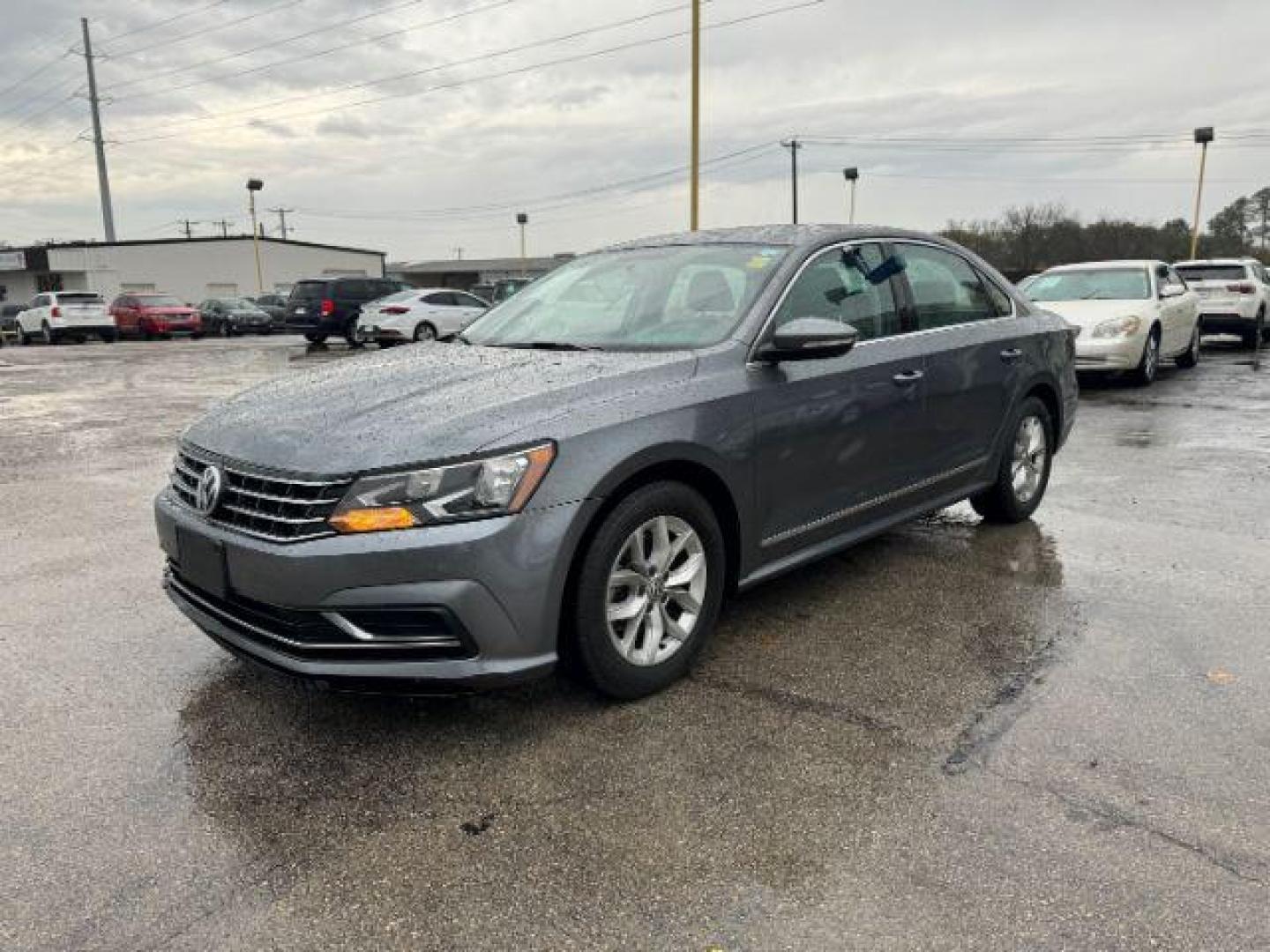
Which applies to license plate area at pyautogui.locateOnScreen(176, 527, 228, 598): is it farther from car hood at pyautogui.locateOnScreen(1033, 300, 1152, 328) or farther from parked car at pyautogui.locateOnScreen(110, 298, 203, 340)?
parked car at pyautogui.locateOnScreen(110, 298, 203, 340)

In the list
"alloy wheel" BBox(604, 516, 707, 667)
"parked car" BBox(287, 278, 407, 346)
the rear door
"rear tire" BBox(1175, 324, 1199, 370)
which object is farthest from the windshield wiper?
"parked car" BBox(287, 278, 407, 346)

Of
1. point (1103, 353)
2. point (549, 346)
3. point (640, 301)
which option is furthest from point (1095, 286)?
point (549, 346)

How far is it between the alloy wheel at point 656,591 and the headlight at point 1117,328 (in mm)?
9701

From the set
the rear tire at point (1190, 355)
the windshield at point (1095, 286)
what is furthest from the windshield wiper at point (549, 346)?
the rear tire at point (1190, 355)

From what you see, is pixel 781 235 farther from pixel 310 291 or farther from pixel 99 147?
pixel 99 147

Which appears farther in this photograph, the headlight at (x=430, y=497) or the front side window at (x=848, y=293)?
the front side window at (x=848, y=293)

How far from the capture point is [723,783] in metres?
2.81

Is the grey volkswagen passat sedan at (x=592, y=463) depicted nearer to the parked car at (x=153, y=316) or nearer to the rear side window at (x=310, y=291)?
the rear side window at (x=310, y=291)

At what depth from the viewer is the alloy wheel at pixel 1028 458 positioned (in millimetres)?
5371

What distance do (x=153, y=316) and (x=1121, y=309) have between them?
29.8 metres

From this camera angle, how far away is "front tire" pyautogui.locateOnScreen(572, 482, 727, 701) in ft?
9.98

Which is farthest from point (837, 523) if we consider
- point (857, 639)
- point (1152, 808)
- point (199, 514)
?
point (199, 514)

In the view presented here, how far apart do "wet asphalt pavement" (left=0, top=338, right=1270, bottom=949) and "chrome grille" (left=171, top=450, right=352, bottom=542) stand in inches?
29.0

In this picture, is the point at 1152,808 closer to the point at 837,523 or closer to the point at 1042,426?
the point at 837,523
